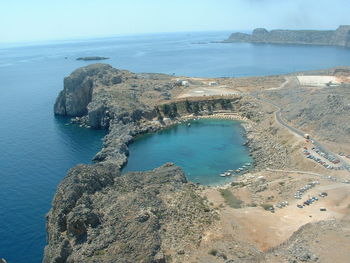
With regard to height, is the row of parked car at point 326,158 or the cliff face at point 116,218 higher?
the cliff face at point 116,218

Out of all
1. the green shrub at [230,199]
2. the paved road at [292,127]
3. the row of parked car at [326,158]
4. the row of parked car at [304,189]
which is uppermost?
the paved road at [292,127]

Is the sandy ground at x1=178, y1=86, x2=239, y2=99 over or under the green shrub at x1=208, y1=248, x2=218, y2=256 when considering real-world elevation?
over

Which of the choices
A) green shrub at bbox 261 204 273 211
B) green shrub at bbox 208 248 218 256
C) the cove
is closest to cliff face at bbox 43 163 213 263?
green shrub at bbox 208 248 218 256

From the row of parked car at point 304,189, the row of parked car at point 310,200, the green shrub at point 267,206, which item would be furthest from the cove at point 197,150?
the row of parked car at point 310,200

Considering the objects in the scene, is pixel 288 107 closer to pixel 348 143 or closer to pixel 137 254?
pixel 348 143

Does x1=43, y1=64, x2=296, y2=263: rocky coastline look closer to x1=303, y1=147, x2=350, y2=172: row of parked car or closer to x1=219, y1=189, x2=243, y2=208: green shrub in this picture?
x1=219, y1=189, x2=243, y2=208: green shrub

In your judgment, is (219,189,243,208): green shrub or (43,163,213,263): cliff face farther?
(219,189,243,208): green shrub

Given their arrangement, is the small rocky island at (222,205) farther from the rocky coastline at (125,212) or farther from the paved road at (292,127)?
the paved road at (292,127)

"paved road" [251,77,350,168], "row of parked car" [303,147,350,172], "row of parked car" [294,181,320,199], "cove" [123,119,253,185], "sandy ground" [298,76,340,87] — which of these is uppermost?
"sandy ground" [298,76,340,87]
